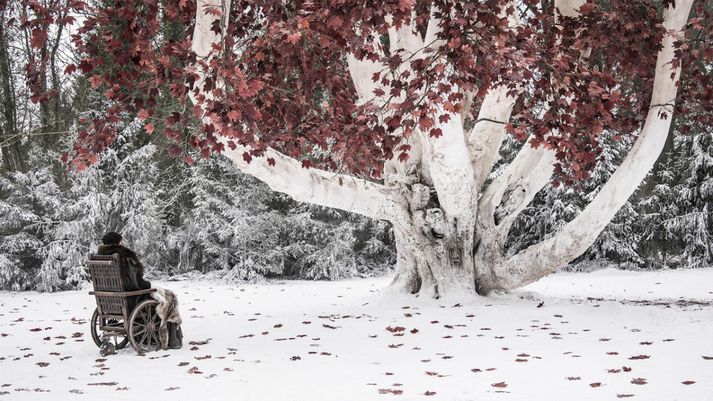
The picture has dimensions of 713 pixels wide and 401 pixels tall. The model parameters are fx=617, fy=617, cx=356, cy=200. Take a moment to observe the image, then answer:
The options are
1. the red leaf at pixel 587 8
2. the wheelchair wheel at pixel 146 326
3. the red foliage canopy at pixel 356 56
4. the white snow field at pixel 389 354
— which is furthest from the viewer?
the red leaf at pixel 587 8

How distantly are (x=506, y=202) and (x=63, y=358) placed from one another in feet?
21.4

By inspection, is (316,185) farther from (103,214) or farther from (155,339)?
(103,214)

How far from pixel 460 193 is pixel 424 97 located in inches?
126

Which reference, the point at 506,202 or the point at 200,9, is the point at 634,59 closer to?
the point at 506,202

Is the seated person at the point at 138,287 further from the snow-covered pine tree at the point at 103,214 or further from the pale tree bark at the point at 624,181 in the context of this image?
the snow-covered pine tree at the point at 103,214

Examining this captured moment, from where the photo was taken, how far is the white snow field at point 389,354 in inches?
180

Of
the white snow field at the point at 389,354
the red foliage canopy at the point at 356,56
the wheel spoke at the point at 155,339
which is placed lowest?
the white snow field at the point at 389,354

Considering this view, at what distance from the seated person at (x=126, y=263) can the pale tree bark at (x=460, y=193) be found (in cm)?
203

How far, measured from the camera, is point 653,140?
26.8ft

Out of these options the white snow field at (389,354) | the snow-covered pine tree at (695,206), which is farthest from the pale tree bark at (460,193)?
the snow-covered pine tree at (695,206)

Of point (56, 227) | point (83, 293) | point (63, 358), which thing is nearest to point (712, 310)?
point (63, 358)

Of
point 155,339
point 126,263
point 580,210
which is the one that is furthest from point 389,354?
point 580,210

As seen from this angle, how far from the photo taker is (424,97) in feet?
19.7

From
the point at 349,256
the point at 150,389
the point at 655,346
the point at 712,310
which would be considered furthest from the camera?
the point at 349,256
